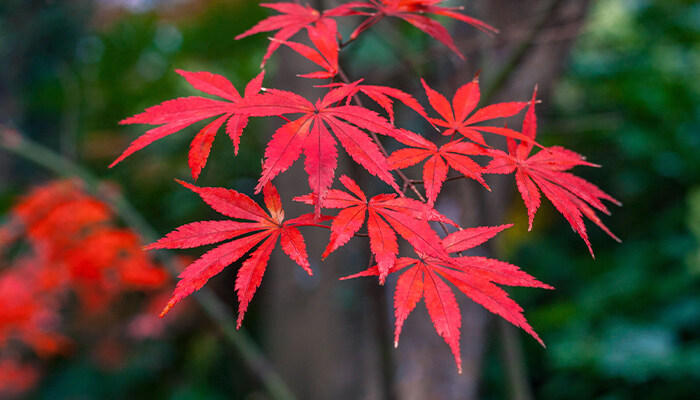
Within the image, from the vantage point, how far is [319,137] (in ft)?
1.14

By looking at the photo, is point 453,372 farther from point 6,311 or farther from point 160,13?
point 160,13

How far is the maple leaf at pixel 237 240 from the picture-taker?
1.11 feet

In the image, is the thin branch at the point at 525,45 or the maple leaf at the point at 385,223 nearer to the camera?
the maple leaf at the point at 385,223

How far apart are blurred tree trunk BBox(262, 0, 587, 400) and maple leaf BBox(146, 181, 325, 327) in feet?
2.21

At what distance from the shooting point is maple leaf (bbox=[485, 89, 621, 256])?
38 centimetres

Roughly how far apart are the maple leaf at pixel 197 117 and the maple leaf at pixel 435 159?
0.43ft

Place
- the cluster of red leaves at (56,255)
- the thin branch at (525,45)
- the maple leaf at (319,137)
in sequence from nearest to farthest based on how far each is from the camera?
the maple leaf at (319,137), the thin branch at (525,45), the cluster of red leaves at (56,255)

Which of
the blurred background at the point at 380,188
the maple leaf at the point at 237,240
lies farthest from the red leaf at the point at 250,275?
the blurred background at the point at 380,188

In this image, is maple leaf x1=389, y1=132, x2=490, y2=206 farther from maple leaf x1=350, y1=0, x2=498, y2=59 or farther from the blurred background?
the blurred background

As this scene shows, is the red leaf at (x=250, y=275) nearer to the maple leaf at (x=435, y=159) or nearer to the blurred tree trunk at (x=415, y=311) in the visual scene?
the maple leaf at (x=435, y=159)

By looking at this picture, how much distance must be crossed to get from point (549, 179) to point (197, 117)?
30cm

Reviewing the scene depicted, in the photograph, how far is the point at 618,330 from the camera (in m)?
2.11

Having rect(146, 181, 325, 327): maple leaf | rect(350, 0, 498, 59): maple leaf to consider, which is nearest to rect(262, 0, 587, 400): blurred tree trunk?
rect(350, 0, 498, 59): maple leaf

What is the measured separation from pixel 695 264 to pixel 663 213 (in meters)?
0.68
